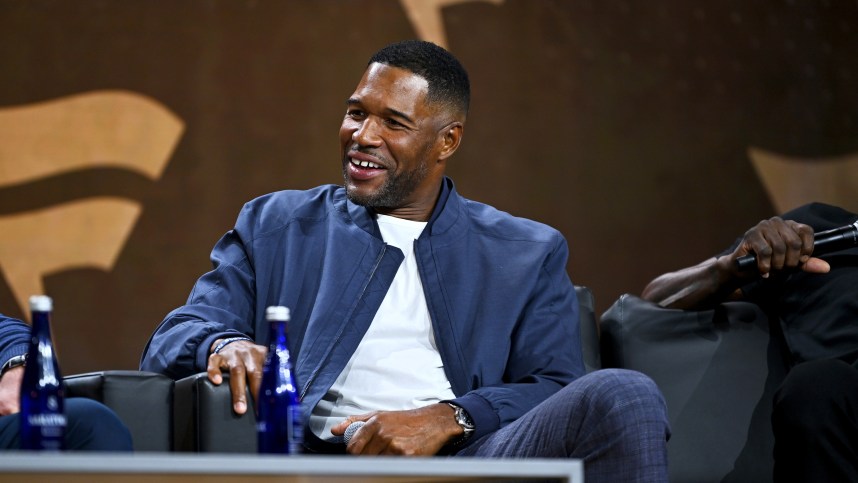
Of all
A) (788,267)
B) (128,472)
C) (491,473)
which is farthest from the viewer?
(788,267)

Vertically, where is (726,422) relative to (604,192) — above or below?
below

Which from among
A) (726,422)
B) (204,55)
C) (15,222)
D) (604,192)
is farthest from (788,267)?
(15,222)

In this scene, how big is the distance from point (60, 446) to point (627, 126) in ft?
8.31

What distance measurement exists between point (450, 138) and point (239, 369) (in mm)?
854

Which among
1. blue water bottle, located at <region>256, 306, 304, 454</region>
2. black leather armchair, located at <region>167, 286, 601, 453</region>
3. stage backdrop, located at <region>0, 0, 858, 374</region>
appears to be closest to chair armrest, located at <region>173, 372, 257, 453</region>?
black leather armchair, located at <region>167, 286, 601, 453</region>

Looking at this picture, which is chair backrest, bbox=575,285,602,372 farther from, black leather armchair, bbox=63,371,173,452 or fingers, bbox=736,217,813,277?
black leather armchair, bbox=63,371,173,452

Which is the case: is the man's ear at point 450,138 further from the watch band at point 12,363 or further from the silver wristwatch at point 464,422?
the watch band at point 12,363

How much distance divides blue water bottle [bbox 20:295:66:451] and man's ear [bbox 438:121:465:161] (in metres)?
1.13

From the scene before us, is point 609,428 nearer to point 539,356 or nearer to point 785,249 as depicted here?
point 539,356

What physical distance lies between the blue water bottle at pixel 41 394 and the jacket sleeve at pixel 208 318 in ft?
1.51

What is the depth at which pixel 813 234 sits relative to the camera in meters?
2.29

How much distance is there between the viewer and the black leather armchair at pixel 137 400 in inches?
69.3

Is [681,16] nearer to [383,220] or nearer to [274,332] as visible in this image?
[383,220]

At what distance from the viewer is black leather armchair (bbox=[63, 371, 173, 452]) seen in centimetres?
176
